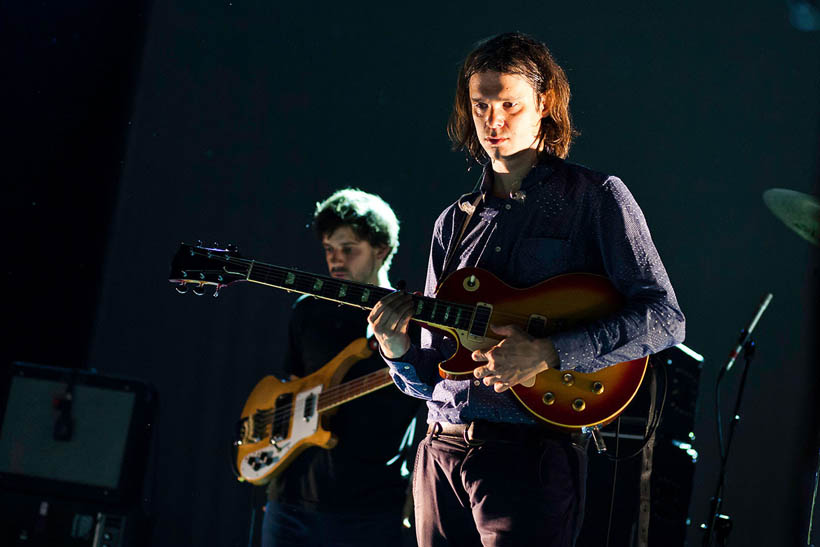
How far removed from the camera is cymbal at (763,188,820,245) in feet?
11.5

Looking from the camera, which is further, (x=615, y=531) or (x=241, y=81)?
(x=241, y=81)

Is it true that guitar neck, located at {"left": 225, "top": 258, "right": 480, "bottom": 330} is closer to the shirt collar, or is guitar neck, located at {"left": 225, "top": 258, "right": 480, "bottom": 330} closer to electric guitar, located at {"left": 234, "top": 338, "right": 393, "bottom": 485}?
the shirt collar

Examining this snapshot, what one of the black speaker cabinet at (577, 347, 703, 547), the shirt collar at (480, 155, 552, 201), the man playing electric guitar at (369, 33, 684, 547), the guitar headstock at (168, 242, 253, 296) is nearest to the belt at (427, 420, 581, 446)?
the man playing electric guitar at (369, 33, 684, 547)

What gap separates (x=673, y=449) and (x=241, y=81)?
3035 mm

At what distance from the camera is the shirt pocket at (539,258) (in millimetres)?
1989

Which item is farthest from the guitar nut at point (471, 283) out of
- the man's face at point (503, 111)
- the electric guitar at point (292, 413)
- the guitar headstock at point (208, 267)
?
the electric guitar at point (292, 413)

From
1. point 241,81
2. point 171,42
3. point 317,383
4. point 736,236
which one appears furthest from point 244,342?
point 736,236

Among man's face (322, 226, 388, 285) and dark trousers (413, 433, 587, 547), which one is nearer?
dark trousers (413, 433, 587, 547)

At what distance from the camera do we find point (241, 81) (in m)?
4.59

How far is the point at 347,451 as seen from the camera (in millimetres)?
3186

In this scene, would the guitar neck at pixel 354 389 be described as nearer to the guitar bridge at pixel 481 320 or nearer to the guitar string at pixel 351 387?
the guitar string at pixel 351 387

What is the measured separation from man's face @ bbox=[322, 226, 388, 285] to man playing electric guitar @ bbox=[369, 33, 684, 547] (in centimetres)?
132

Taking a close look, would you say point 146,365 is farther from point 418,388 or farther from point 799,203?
point 799,203

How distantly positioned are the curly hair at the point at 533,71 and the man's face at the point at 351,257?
53.4 inches
